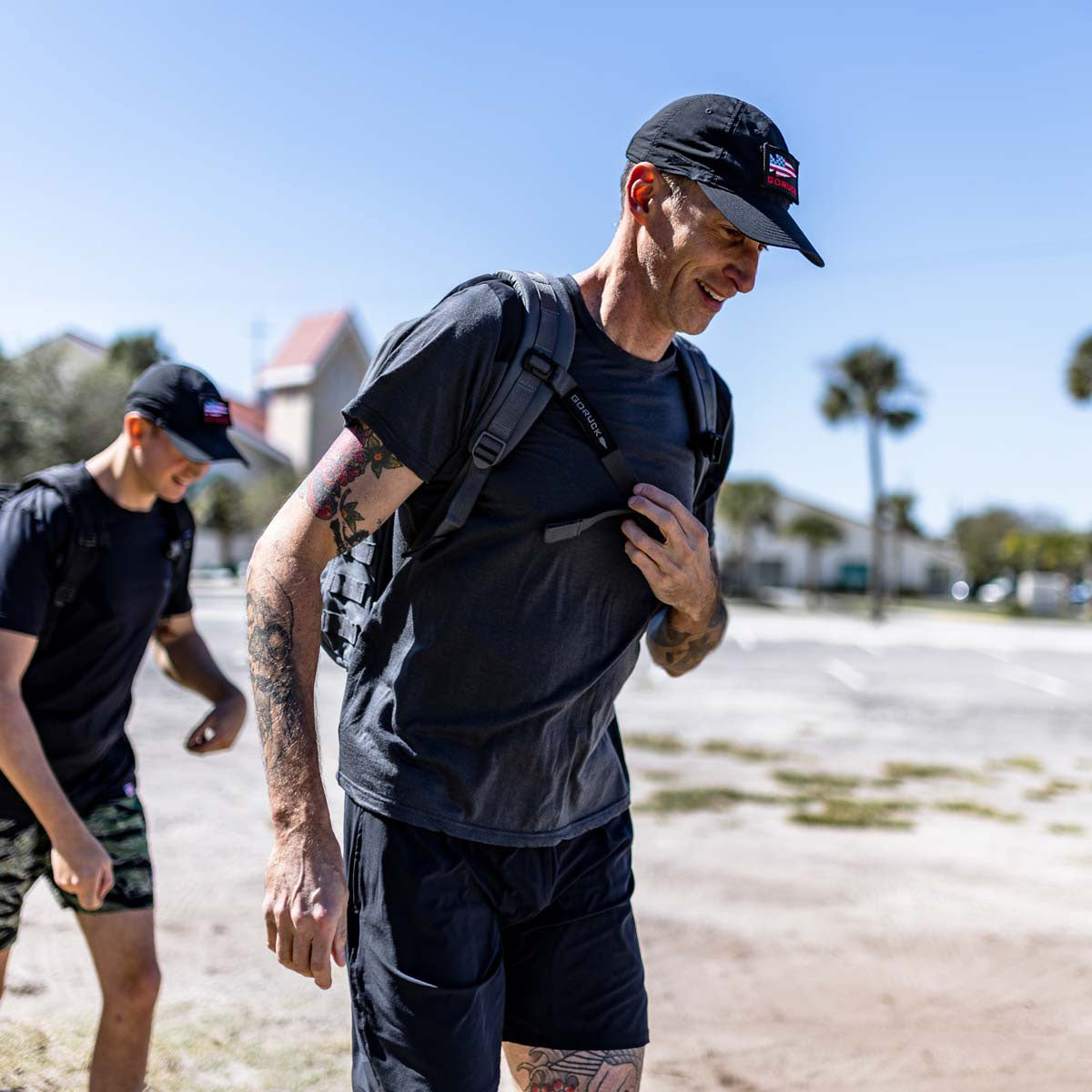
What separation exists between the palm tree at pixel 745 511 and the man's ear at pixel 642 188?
176ft

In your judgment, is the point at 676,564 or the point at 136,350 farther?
the point at 136,350

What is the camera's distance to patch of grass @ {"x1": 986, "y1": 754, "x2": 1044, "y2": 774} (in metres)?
9.69

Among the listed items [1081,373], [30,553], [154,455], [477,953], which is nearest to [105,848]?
[30,553]

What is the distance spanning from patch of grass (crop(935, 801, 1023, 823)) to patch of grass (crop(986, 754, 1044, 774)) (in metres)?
1.78

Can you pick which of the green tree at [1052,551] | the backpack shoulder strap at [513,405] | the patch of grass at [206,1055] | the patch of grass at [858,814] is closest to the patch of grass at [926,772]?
the patch of grass at [858,814]

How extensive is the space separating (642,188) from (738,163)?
192mm

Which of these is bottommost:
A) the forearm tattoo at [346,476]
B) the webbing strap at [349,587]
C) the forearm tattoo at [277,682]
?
the forearm tattoo at [277,682]

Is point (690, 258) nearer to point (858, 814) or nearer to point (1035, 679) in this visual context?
point (858, 814)

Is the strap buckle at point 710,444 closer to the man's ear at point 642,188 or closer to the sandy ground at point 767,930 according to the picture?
the man's ear at point 642,188

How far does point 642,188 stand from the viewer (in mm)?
2096

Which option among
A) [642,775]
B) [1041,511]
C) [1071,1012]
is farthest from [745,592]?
[1071,1012]

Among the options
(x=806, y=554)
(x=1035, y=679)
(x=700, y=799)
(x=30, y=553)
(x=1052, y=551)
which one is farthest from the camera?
(x=806, y=554)

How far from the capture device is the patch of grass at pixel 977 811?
7.65m

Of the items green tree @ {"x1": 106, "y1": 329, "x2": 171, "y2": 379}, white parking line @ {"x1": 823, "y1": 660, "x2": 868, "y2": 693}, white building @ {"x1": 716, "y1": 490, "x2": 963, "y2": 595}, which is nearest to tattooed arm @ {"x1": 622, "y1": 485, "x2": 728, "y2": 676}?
white parking line @ {"x1": 823, "y1": 660, "x2": 868, "y2": 693}
